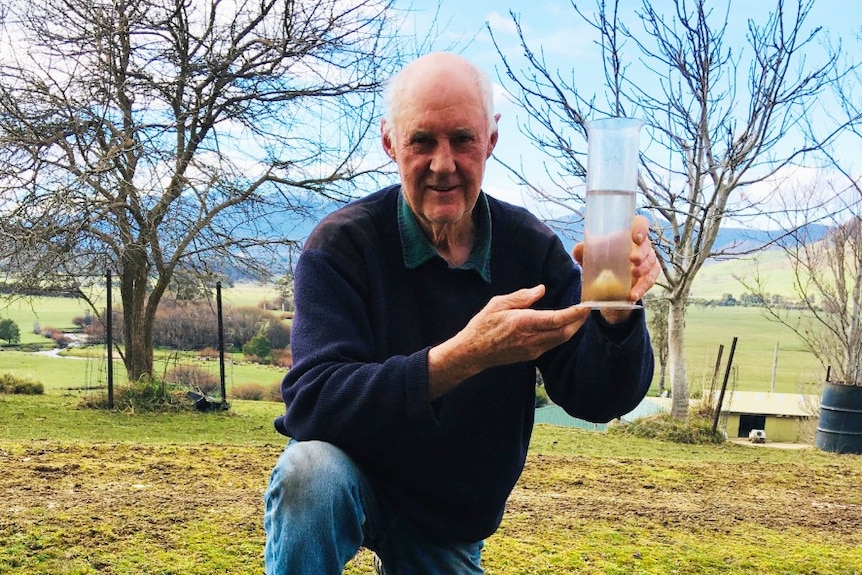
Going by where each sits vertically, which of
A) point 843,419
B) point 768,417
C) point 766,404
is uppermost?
point 843,419

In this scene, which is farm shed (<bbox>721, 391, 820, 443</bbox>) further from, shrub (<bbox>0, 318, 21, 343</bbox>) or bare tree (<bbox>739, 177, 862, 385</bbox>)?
shrub (<bbox>0, 318, 21, 343</bbox>)

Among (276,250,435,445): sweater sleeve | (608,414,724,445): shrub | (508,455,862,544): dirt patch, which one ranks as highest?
(276,250,435,445): sweater sleeve

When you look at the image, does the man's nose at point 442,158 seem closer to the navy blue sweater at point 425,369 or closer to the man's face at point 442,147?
the man's face at point 442,147

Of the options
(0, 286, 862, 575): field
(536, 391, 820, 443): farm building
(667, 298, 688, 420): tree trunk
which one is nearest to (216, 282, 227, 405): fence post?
(0, 286, 862, 575): field

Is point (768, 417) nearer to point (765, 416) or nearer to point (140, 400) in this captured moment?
point (765, 416)

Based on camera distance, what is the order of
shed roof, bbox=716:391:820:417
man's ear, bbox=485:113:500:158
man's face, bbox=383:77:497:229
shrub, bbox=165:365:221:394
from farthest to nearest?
shed roof, bbox=716:391:820:417 → shrub, bbox=165:365:221:394 → man's ear, bbox=485:113:500:158 → man's face, bbox=383:77:497:229

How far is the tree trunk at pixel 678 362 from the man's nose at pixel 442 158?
9848 mm

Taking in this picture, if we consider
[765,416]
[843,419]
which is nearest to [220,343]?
[843,419]

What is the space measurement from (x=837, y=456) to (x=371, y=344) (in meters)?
9.64

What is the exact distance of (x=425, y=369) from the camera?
5.43 ft

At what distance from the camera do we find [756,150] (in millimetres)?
11789

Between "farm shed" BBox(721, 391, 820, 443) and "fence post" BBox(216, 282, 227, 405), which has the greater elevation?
"fence post" BBox(216, 282, 227, 405)

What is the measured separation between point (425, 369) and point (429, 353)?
0.12 ft

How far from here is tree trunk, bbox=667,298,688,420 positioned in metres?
11.1
